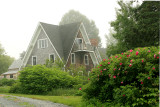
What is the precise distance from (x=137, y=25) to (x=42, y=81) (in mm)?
12585

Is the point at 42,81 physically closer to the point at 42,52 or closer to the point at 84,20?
the point at 42,52

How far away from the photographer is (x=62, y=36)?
37.6 meters

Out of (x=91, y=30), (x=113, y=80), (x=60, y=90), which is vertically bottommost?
(x=60, y=90)

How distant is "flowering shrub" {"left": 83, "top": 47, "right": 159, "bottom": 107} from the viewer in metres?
8.07

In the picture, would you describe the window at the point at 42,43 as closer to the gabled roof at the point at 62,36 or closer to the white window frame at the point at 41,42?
the white window frame at the point at 41,42

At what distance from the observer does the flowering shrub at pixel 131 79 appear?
807 cm

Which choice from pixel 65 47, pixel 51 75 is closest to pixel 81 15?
pixel 65 47

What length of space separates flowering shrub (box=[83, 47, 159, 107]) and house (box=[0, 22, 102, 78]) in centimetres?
2460

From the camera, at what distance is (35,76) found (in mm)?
19688

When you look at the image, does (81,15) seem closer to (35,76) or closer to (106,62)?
(35,76)

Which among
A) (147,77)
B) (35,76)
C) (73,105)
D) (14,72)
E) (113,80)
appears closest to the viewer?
(147,77)

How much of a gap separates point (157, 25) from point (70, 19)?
165 feet

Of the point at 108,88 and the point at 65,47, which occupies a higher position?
the point at 65,47

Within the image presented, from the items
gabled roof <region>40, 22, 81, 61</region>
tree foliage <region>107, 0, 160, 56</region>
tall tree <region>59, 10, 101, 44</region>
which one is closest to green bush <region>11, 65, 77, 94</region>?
tree foliage <region>107, 0, 160, 56</region>
